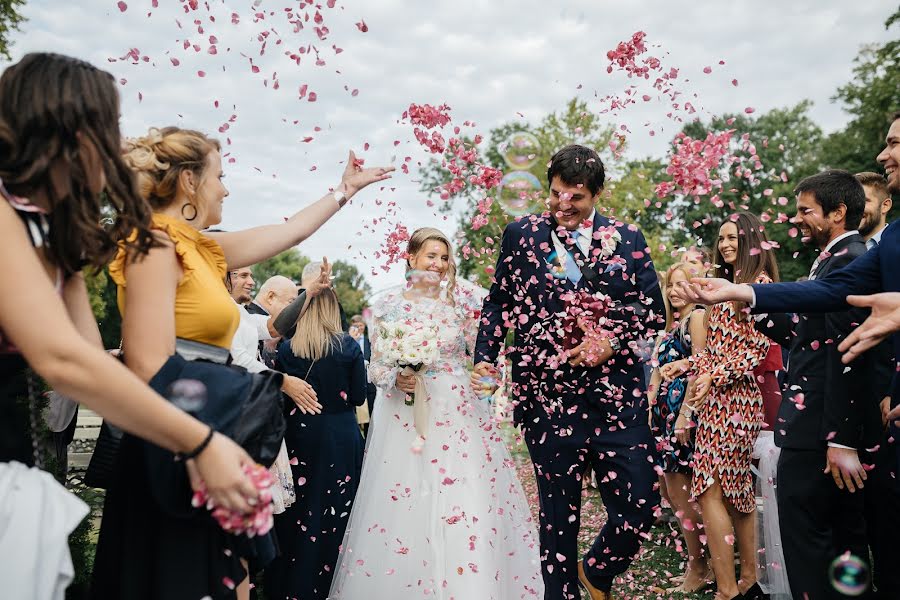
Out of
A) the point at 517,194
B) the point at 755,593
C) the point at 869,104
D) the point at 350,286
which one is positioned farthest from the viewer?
the point at 350,286

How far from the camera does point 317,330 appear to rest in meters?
5.97

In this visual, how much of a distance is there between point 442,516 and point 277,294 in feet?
9.02

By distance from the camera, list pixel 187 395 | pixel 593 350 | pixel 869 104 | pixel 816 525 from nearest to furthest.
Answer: pixel 187 395 < pixel 816 525 < pixel 593 350 < pixel 869 104

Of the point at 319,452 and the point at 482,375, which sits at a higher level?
the point at 482,375

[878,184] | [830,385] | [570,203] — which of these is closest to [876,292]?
[830,385]

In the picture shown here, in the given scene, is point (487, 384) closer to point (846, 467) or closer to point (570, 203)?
point (570, 203)

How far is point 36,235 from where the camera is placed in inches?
76.9

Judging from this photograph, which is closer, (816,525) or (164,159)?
(164,159)

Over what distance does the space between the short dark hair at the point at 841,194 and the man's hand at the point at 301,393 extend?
12.2ft

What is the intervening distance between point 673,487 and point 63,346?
5562mm

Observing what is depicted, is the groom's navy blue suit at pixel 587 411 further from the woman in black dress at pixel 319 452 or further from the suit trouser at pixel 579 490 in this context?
the woman in black dress at pixel 319 452

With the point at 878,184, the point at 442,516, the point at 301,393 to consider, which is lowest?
the point at 442,516

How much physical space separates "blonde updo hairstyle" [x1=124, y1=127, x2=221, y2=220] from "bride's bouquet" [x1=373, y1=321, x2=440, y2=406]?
8.88ft

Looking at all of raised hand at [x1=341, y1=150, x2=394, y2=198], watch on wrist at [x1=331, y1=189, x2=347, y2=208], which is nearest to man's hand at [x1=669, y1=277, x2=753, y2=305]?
raised hand at [x1=341, y1=150, x2=394, y2=198]
